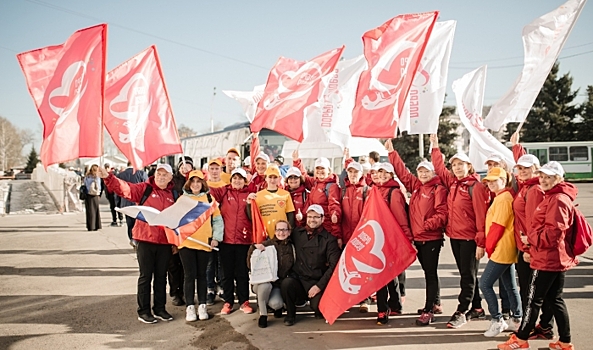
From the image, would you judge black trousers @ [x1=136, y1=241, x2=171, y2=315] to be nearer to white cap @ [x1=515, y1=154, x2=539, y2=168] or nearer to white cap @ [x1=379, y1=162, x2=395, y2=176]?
white cap @ [x1=379, y1=162, x2=395, y2=176]

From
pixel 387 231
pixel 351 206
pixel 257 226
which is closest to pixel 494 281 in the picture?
pixel 387 231

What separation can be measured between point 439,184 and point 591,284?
3.54 m

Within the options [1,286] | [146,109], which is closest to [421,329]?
[146,109]

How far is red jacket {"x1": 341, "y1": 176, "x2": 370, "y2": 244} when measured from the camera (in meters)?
6.95

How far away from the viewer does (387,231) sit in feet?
20.9

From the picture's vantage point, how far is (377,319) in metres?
6.46

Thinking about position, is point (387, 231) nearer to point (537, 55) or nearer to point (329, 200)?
point (329, 200)

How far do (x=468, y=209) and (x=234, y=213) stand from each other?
3182mm

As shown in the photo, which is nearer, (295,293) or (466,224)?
(466,224)

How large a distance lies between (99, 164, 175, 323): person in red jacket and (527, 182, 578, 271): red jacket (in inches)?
177

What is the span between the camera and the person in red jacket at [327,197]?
7.08 metres

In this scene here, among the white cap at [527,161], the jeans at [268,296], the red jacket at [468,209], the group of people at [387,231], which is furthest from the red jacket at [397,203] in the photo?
the jeans at [268,296]

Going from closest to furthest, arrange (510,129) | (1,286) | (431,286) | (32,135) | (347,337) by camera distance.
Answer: (347,337) → (431,286) → (1,286) → (510,129) → (32,135)

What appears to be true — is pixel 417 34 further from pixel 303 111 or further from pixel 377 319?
pixel 377 319
